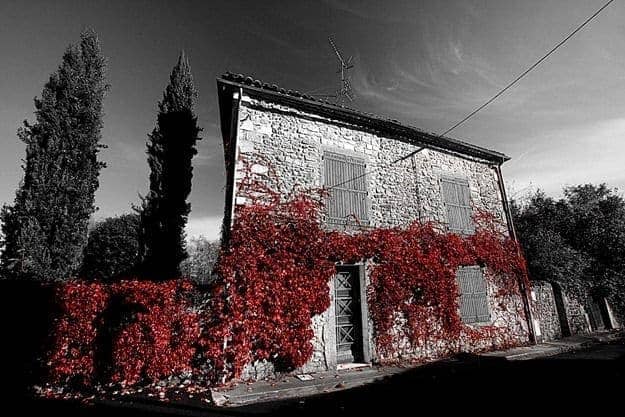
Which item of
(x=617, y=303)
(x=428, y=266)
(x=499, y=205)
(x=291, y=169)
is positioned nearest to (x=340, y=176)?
(x=291, y=169)

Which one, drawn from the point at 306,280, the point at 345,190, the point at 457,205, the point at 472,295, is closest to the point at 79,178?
the point at 306,280

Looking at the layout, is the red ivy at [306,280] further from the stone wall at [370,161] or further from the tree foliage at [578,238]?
the tree foliage at [578,238]

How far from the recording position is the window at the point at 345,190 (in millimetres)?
7755

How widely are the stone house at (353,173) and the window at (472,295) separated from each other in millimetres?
29

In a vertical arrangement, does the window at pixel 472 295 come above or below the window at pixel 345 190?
Result: below

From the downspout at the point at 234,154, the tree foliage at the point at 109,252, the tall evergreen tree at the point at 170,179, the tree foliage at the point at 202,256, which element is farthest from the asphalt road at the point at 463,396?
the tree foliage at the point at 202,256

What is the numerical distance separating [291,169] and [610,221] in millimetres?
15574

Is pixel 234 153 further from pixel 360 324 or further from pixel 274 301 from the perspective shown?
pixel 360 324

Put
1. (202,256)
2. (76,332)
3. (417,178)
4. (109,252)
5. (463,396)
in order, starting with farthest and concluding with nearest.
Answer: (202,256), (109,252), (417,178), (76,332), (463,396)

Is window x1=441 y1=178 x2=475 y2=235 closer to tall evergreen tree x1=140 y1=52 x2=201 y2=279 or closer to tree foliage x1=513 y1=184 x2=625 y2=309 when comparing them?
tree foliage x1=513 y1=184 x2=625 y2=309

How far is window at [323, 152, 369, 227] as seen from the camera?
7755 mm

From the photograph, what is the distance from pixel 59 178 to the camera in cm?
823

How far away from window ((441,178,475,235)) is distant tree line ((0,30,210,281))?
8530mm

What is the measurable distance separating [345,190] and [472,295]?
16.2 feet
